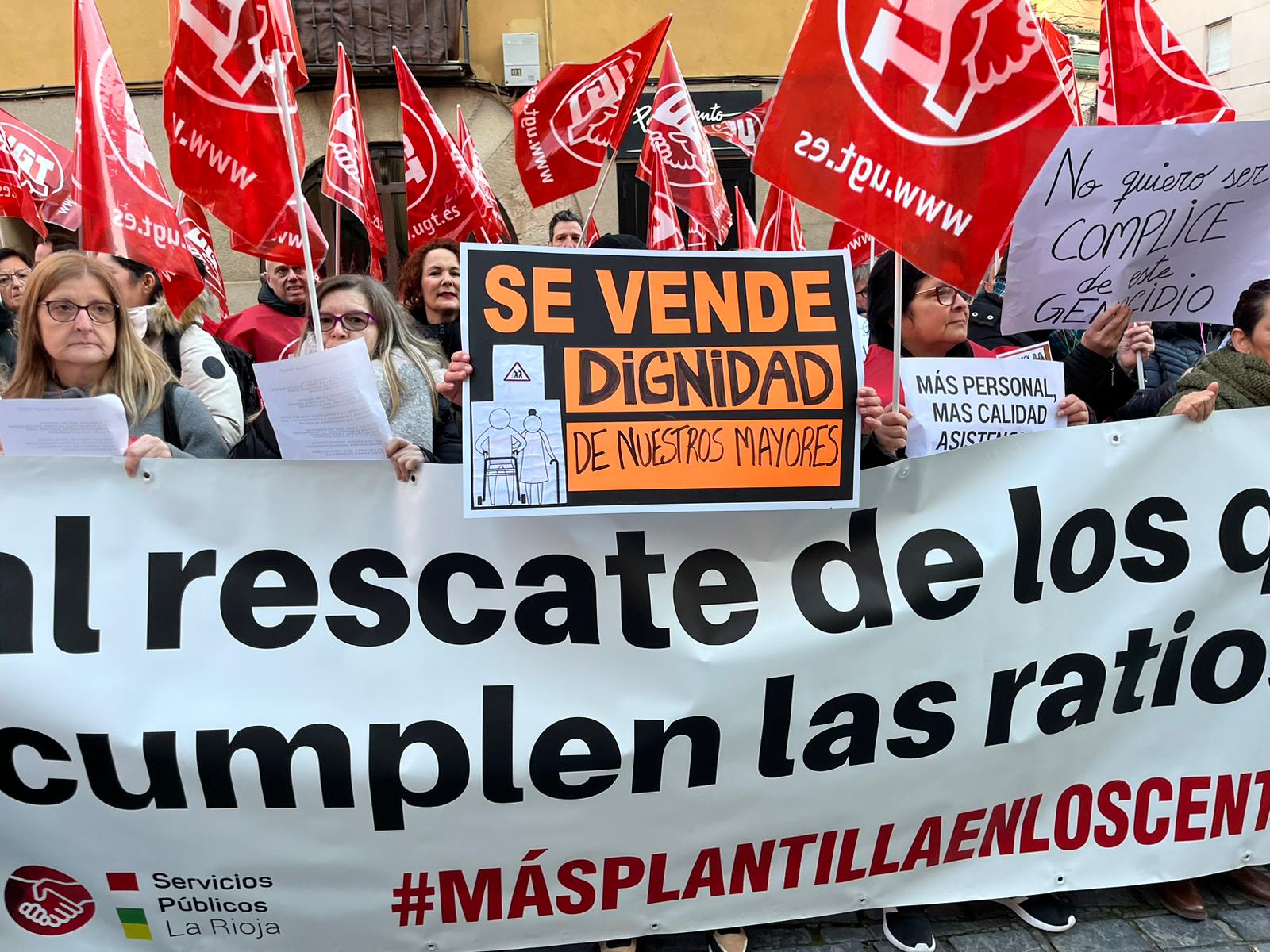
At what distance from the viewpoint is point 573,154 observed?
611 cm

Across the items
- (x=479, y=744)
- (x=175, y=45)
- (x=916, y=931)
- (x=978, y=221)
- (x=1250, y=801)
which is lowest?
(x=916, y=931)

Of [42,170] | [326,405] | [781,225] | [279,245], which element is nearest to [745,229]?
[781,225]

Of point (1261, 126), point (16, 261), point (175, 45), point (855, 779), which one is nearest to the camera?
point (855, 779)

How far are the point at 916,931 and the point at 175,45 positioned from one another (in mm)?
3399

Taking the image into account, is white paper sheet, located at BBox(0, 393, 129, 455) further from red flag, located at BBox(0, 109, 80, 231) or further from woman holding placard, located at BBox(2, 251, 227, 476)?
red flag, located at BBox(0, 109, 80, 231)

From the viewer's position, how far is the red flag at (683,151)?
6414 millimetres

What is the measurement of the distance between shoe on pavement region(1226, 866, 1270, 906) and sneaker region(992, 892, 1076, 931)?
0.54m

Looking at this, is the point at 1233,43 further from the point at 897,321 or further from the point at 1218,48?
the point at 897,321

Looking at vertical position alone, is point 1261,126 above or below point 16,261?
above

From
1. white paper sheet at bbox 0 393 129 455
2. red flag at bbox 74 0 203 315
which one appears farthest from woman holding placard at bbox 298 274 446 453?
white paper sheet at bbox 0 393 129 455

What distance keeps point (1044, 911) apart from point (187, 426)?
2685 mm

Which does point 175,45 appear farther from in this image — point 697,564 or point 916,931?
point 916,931

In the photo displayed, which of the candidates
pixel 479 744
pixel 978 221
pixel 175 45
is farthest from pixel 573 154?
pixel 479 744

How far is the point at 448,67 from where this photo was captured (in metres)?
11.8
